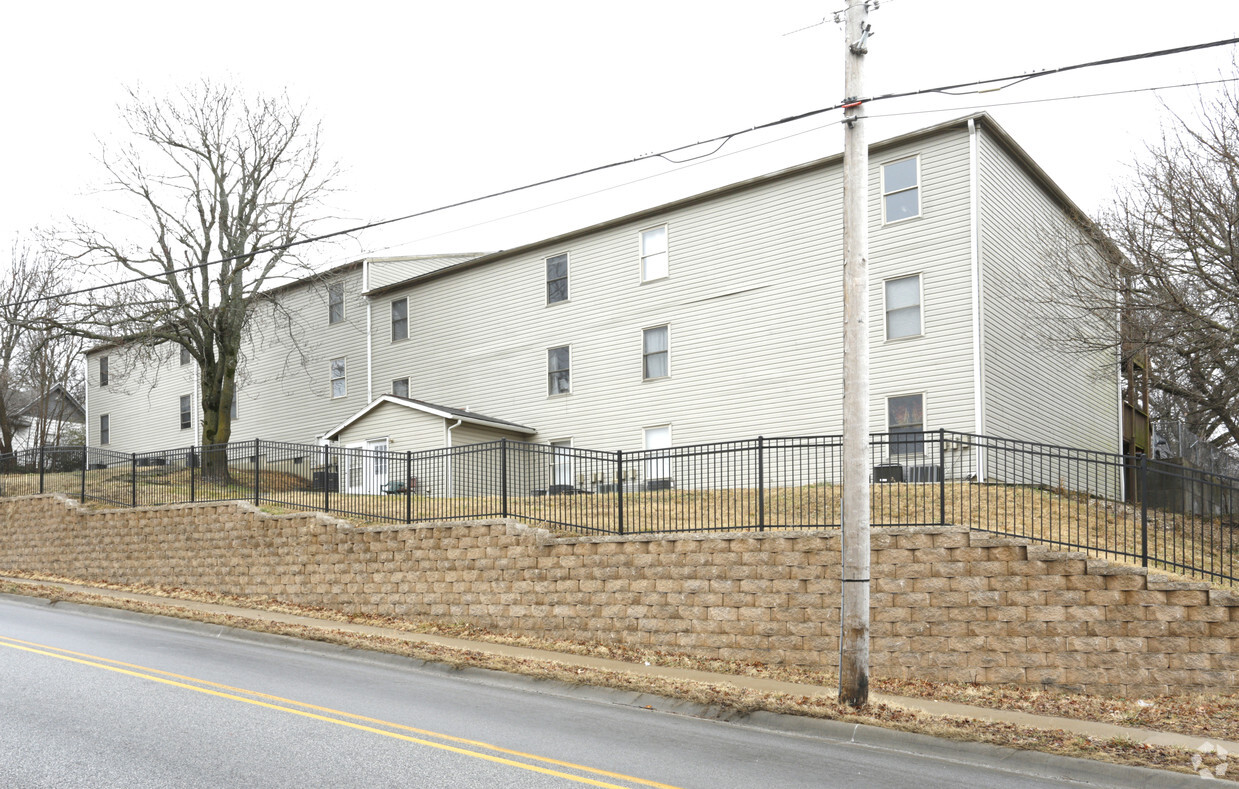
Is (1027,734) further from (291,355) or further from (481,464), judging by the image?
(291,355)

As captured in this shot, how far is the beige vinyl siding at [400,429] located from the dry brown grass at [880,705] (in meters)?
12.0

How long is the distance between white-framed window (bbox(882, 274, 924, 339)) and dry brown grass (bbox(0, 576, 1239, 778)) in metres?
10.6

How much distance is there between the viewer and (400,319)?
1282 inches

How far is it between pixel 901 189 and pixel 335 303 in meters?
20.0

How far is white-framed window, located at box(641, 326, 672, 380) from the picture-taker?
2555 centimetres

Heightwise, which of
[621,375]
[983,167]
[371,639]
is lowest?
[371,639]

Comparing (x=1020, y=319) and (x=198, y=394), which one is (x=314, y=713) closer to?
(x=1020, y=319)

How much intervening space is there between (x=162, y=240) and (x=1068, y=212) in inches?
979

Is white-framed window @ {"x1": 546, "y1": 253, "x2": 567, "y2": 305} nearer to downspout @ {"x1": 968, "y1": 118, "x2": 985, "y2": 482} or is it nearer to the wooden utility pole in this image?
downspout @ {"x1": 968, "y1": 118, "x2": 985, "y2": 482}

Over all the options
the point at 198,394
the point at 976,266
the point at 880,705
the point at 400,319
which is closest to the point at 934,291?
the point at 976,266

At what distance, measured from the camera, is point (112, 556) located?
73.7 ft

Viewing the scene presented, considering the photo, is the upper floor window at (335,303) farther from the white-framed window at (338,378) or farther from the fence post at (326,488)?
the fence post at (326,488)

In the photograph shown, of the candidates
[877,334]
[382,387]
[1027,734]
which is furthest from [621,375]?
[1027,734]

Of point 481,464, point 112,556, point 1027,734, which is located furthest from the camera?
point 112,556
